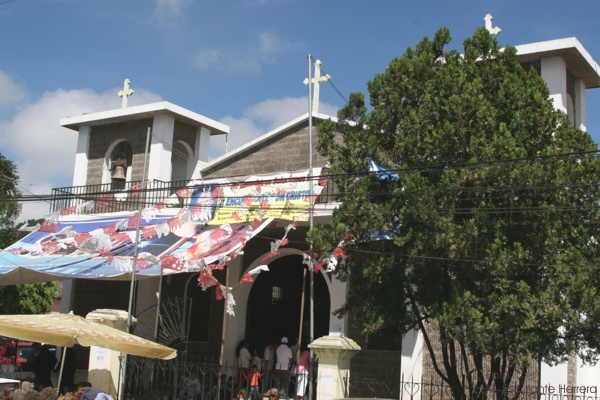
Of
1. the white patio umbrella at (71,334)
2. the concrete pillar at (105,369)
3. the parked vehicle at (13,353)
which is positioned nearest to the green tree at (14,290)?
the parked vehicle at (13,353)

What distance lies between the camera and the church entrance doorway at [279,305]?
59.8 feet

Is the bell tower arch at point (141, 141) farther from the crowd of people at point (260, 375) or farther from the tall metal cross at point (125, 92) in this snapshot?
the crowd of people at point (260, 375)

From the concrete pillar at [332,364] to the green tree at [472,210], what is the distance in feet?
1.68

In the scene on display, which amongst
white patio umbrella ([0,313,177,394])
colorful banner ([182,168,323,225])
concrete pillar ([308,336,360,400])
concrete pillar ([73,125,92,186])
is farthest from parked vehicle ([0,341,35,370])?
concrete pillar ([308,336,360,400])

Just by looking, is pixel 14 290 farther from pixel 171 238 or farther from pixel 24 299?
pixel 171 238

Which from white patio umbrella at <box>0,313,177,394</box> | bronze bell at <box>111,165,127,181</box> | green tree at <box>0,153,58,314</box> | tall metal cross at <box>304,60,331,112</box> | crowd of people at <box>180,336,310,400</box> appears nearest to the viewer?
white patio umbrella at <box>0,313,177,394</box>

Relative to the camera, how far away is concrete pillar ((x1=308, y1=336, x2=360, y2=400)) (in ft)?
37.1

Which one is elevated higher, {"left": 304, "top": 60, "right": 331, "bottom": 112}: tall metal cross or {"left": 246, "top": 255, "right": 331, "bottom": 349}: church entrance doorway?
{"left": 304, "top": 60, "right": 331, "bottom": 112}: tall metal cross

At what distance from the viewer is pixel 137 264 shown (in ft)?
46.1

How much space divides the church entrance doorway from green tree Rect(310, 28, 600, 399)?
6590 mm

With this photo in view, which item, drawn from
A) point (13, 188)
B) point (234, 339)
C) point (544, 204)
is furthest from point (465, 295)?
point (13, 188)

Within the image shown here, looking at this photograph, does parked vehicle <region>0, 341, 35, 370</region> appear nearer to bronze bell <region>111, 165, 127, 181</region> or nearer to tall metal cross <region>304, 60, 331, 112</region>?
bronze bell <region>111, 165, 127, 181</region>

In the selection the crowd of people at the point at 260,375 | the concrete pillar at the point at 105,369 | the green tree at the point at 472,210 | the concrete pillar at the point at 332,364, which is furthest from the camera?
the crowd of people at the point at 260,375

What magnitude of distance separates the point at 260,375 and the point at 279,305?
19.2 ft
